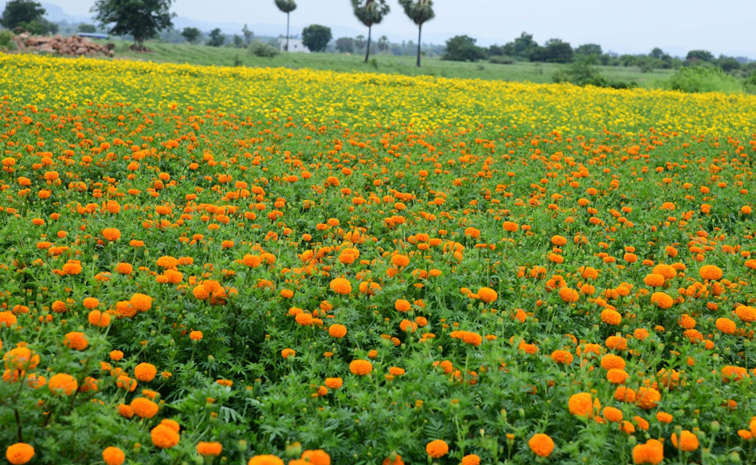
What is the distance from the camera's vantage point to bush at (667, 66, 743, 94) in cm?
2575

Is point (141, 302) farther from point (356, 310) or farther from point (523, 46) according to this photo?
point (523, 46)

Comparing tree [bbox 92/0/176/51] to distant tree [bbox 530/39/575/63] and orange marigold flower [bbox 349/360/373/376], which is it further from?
distant tree [bbox 530/39/575/63]

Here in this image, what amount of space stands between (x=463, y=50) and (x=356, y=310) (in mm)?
67537

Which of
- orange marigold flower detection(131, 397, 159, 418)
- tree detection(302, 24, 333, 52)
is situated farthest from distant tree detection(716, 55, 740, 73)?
orange marigold flower detection(131, 397, 159, 418)

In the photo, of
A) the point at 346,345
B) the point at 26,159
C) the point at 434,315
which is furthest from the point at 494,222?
the point at 26,159

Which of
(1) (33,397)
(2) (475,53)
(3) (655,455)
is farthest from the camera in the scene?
(2) (475,53)

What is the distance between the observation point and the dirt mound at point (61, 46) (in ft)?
89.1

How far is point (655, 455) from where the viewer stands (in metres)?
1.80

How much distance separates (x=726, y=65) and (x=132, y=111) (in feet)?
280

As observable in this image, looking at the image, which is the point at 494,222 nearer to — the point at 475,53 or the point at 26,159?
the point at 26,159

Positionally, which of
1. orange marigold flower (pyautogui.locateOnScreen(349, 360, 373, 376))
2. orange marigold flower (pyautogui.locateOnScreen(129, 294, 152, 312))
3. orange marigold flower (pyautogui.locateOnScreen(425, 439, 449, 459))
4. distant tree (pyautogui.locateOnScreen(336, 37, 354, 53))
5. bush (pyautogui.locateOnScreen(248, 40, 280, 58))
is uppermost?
distant tree (pyautogui.locateOnScreen(336, 37, 354, 53))

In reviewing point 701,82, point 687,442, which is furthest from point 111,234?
point 701,82

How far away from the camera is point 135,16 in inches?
1572

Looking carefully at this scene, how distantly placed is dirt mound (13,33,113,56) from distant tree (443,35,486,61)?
44831 millimetres
